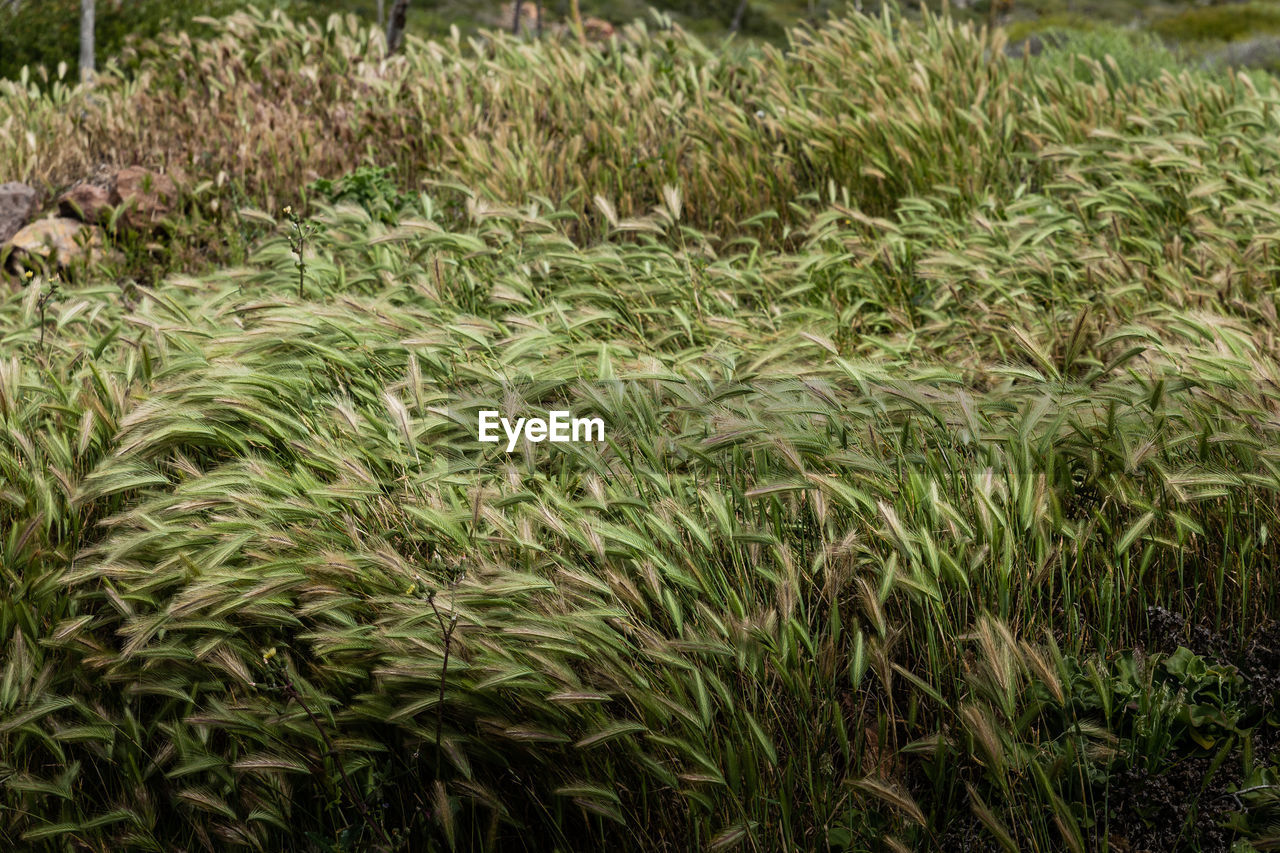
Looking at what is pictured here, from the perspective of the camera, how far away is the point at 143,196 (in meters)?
4.68

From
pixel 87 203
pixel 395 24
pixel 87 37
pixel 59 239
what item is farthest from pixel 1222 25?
pixel 59 239

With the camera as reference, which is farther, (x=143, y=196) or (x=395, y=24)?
(x=395, y=24)

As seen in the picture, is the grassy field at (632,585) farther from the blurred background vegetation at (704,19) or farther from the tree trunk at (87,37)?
the tree trunk at (87,37)

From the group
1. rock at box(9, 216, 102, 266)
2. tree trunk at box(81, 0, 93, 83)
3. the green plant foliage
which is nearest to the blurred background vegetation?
the green plant foliage

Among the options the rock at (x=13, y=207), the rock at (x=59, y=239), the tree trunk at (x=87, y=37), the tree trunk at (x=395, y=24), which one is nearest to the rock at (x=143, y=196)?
the rock at (x=59, y=239)

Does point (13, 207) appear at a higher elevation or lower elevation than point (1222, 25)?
lower

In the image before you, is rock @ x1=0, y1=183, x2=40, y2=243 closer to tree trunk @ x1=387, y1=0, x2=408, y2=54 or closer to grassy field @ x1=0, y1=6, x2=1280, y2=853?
grassy field @ x1=0, y1=6, x2=1280, y2=853

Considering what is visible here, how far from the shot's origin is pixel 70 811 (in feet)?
6.81

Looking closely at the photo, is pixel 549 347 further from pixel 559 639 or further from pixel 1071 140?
pixel 1071 140

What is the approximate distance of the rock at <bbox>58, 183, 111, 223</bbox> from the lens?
183 inches

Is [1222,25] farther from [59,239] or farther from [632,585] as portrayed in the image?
[632,585]

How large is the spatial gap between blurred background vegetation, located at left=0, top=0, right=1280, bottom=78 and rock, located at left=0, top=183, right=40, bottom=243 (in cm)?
276

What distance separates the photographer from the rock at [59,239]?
4.30 m

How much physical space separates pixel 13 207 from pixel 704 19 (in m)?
23.6
